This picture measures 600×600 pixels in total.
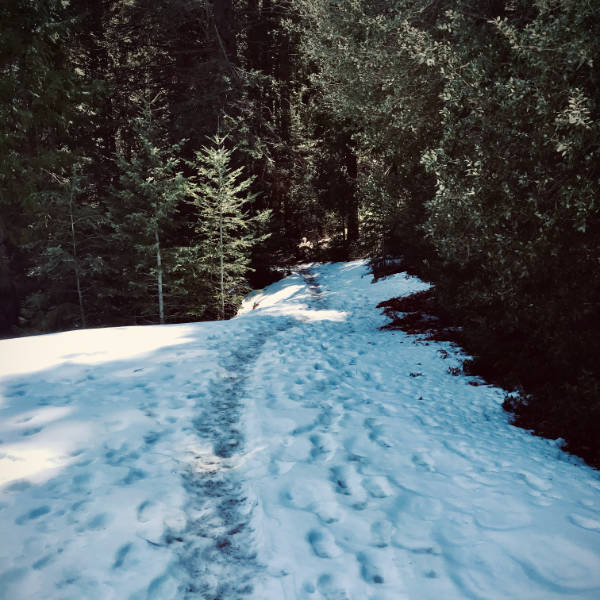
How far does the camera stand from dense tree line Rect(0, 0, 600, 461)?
4965mm

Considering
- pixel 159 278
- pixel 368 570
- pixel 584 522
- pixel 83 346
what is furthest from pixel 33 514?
pixel 159 278

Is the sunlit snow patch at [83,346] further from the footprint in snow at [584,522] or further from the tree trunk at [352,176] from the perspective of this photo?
the tree trunk at [352,176]

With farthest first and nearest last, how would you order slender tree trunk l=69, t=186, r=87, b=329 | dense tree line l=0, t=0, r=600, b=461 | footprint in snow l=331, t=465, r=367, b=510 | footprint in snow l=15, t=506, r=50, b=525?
1. slender tree trunk l=69, t=186, r=87, b=329
2. dense tree line l=0, t=0, r=600, b=461
3. footprint in snow l=331, t=465, r=367, b=510
4. footprint in snow l=15, t=506, r=50, b=525

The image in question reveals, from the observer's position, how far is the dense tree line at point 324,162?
496 centimetres

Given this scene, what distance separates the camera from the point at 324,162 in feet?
76.1

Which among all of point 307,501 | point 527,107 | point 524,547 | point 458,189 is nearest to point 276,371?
point 307,501

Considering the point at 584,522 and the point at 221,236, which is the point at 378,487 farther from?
the point at 221,236

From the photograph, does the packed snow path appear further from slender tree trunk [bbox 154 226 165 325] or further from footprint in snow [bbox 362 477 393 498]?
slender tree trunk [bbox 154 226 165 325]

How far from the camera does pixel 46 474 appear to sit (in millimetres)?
4238

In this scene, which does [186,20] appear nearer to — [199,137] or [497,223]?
[199,137]

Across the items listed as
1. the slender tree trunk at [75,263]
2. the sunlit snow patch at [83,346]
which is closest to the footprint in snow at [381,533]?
the sunlit snow patch at [83,346]

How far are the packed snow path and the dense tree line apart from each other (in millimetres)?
1463

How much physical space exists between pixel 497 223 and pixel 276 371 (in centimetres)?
465

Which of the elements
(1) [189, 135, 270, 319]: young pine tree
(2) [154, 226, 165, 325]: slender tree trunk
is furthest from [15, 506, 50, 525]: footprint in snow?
(1) [189, 135, 270, 319]: young pine tree
